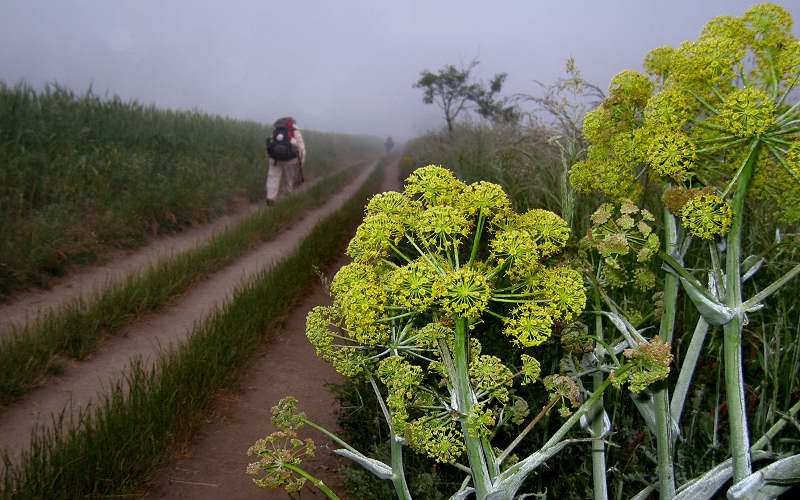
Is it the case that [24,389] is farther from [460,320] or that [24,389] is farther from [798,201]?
[798,201]

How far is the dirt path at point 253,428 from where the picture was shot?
2.48 meters

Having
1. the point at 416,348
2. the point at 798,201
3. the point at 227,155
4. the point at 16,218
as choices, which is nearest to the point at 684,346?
the point at 798,201

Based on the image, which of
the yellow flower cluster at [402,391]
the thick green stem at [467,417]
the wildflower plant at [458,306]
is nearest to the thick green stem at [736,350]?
the wildflower plant at [458,306]

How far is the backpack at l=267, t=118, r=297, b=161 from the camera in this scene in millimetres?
12273

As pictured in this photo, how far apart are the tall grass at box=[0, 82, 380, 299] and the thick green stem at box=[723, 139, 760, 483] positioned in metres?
6.45

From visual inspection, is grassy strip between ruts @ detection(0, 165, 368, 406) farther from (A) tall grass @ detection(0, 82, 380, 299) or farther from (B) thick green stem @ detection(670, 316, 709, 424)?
(B) thick green stem @ detection(670, 316, 709, 424)

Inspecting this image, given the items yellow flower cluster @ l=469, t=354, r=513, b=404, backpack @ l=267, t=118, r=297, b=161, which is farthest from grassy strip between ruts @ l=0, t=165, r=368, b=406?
backpack @ l=267, t=118, r=297, b=161

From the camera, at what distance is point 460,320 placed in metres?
1.01

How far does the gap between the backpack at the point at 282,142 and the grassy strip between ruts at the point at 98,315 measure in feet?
16.0

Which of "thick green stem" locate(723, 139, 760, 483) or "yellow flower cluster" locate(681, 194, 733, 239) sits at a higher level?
"yellow flower cluster" locate(681, 194, 733, 239)

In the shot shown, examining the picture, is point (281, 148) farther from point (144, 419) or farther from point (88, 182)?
point (144, 419)

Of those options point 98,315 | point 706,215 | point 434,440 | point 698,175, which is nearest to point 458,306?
point 434,440

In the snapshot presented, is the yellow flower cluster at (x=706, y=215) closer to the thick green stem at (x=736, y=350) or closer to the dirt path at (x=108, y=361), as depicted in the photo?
the thick green stem at (x=736, y=350)

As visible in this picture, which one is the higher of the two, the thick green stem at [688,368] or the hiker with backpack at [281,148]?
the hiker with backpack at [281,148]
